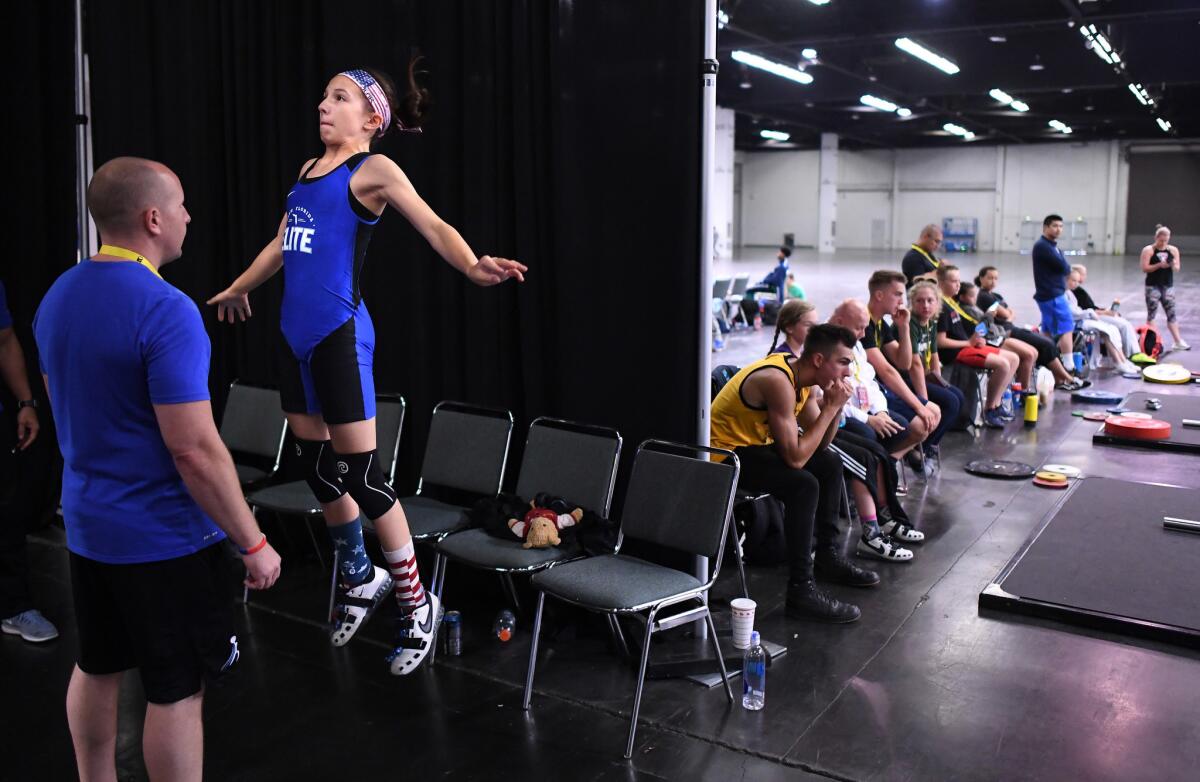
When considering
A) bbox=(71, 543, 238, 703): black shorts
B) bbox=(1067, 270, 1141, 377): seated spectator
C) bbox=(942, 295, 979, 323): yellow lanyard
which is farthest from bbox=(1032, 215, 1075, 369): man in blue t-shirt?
bbox=(71, 543, 238, 703): black shorts

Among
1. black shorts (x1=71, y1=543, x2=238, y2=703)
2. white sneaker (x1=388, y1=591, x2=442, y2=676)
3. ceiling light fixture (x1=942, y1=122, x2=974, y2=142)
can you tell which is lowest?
white sneaker (x1=388, y1=591, x2=442, y2=676)

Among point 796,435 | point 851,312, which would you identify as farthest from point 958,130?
point 796,435

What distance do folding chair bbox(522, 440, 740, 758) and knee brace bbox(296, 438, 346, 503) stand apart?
748 millimetres

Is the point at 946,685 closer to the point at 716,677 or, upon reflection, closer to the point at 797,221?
the point at 716,677

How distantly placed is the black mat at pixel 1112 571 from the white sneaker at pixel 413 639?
248 centimetres

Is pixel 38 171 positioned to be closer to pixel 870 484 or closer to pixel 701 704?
pixel 701 704

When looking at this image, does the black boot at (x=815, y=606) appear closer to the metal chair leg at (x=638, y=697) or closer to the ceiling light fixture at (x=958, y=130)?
the metal chair leg at (x=638, y=697)

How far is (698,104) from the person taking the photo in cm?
354

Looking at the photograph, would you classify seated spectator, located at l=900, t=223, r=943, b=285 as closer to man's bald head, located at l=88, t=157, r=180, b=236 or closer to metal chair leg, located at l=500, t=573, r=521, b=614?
metal chair leg, located at l=500, t=573, r=521, b=614

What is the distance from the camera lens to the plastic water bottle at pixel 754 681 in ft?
10.7

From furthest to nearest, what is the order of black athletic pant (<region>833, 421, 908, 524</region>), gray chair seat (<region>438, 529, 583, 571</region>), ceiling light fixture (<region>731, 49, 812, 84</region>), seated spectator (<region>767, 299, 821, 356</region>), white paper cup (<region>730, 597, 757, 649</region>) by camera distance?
ceiling light fixture (<region>731, 49, 812, 84</region>) → black athletic pant (<region>833, 421, 908, 524</region>) → seated spectator (<region>767, 299, 821, 356</region>) → white paper cup (<region>730, 597, 757, 649</region>) → gray chair seat (<region>438, 529, 583, 571</region>)

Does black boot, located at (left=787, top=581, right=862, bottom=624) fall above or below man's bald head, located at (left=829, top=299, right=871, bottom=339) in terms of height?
below

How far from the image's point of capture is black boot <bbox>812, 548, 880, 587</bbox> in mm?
4422

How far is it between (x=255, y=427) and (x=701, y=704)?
2.65 m
